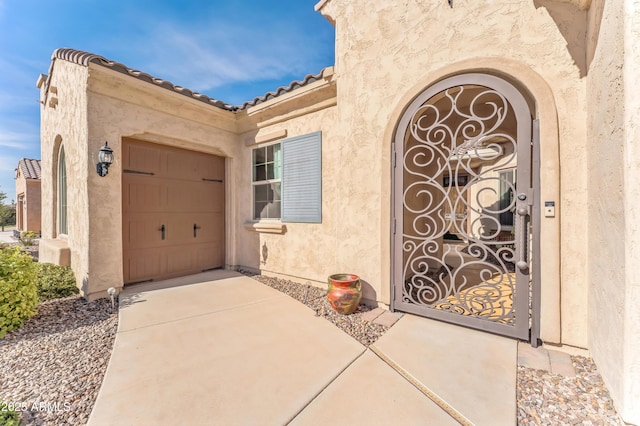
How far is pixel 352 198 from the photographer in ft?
14.0

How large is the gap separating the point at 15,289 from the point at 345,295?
4.54m

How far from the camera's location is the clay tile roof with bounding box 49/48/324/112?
429 centimetres

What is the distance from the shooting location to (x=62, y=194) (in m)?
6.21

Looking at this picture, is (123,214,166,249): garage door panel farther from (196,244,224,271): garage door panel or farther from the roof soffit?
the roof soffit

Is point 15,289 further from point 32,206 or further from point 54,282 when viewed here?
point 32,206

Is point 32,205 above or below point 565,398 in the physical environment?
above

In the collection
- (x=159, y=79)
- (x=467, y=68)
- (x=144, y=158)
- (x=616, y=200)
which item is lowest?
(x=616, y=200)

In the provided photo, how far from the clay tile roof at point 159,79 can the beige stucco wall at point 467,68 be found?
1.10m

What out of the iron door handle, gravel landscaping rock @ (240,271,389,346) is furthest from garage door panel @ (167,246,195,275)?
the iron door handle

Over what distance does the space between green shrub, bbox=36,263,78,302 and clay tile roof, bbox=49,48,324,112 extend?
3.74 metres

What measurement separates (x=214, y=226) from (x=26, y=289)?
11.1ft

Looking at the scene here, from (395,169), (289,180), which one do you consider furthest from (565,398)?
(289,180)

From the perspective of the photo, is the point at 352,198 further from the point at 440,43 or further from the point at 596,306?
the point at 596,306

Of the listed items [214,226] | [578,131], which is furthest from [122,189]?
[578,131]
